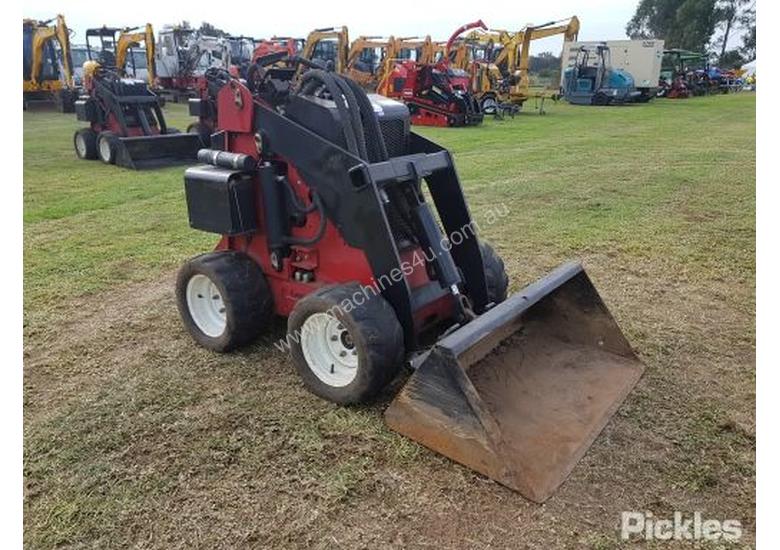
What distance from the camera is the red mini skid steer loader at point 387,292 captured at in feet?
8.63

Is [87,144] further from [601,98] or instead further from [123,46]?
[601,98]

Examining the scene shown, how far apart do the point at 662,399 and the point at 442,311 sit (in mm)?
1202

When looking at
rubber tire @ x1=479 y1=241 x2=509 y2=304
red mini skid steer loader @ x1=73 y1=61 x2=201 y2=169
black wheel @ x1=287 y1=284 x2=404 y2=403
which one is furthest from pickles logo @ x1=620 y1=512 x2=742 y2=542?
red mini skid steer loader @ x1=73 y1=61 x2=201 y2=169

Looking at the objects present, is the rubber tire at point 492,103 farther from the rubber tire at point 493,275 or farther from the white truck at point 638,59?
the rubber tire at point 493,275

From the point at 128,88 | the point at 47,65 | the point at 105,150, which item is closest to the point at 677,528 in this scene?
the point at 105,150

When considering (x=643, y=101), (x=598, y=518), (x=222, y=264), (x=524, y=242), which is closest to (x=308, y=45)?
(x=643, y=101)

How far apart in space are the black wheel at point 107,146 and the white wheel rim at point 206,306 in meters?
6.99

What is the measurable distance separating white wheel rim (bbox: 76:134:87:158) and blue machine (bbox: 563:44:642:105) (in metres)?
19.0

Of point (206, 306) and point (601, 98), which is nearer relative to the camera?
point (206, 306)

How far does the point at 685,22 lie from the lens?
4994cm

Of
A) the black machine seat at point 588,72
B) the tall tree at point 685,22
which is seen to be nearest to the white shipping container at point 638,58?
the black machine seat at point 588,72

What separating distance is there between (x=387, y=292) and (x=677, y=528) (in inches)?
62.2

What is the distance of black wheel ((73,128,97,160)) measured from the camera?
1013 centimetres

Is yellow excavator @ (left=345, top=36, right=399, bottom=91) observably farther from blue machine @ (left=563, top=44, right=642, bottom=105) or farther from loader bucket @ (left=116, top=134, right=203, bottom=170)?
loader bucket @ (left=116, top=134, right=203, bottom=170)
